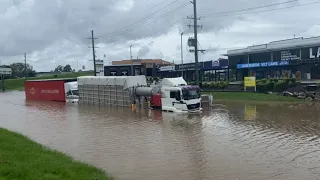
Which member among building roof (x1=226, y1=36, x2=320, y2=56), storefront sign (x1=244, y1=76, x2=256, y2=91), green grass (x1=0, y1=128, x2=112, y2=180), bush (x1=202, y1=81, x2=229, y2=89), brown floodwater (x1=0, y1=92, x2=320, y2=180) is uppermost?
building roof (x1=226, y1=36, x2=320, y2=56)

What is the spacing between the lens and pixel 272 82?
153 ft

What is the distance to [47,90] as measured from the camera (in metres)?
60.5

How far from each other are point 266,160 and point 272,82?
34.1 meters

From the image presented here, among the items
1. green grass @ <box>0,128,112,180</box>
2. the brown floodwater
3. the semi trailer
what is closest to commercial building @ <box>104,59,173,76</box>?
the semi trailer

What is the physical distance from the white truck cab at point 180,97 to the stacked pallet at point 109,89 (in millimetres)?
7568

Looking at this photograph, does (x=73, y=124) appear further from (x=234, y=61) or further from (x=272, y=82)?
(x=234, y=61)

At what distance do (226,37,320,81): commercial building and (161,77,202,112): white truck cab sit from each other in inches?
1203

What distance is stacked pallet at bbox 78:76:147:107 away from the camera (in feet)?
139

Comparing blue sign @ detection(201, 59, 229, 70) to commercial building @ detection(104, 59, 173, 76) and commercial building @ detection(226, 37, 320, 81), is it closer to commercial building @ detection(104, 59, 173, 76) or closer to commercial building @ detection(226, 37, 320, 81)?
commercial building @ detection(226, 37, 320, 81)

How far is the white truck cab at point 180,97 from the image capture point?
33406 millimetres

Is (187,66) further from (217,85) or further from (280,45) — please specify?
(217,85)

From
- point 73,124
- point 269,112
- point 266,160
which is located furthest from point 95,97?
point 266,160

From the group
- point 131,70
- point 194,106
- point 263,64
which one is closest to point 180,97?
point 194,106

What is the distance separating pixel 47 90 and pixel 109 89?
62.5 feet
